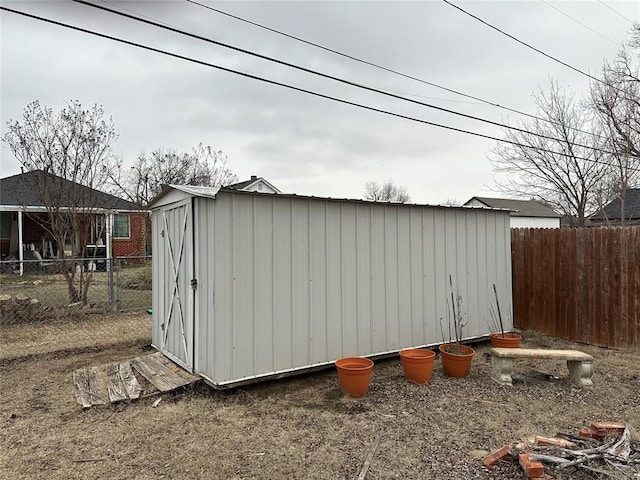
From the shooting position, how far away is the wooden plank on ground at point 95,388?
369 cm

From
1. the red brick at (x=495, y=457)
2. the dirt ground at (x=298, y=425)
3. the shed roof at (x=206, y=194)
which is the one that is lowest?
the dirt ground at (x=298, y=425)

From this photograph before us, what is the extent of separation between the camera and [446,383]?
14.2 feet

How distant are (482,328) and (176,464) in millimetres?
4641

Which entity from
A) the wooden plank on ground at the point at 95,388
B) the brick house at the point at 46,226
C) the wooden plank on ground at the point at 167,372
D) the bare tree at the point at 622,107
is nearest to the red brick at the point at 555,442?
the wooden plank on ground at the point at 167,372

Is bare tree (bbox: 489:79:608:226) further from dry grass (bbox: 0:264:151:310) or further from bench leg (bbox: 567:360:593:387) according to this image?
dry grass (bbox: 0:264:151:310)

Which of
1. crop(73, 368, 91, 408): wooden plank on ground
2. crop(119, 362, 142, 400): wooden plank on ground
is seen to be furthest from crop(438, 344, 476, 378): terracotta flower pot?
crop(73, 368, 91, 408): wooden plank on ground

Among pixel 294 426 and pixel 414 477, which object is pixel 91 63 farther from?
pixel 414 477

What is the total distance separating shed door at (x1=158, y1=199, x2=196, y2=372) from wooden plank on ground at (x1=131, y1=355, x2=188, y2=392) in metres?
0.18

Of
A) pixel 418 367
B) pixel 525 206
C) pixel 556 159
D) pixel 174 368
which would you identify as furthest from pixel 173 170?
pixel 525 206

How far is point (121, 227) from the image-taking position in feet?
53.0

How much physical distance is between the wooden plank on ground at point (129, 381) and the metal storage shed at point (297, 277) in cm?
49

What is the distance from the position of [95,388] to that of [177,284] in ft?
4.16

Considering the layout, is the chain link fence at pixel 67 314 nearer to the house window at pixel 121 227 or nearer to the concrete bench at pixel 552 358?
the concrete bench at pixel 552 358

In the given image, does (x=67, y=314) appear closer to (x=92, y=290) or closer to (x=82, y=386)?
(x=92, y=290)
